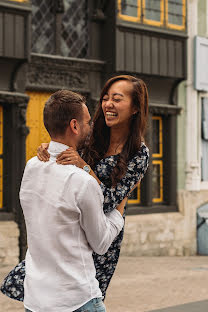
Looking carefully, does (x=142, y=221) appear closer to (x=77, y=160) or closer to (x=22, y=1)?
(x=22, y=1)

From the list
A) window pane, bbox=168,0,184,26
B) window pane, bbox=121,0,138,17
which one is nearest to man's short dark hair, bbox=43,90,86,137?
window pane, bbox=121,0,138,17

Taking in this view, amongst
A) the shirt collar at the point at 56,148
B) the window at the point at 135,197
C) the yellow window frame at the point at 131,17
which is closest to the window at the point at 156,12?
the yellow window frame at the point at 131,17

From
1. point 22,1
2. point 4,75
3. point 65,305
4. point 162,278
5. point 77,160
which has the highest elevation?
point 22,1

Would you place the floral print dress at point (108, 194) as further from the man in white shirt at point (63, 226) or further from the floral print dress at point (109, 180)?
the man in white shirt at point (63, 226)

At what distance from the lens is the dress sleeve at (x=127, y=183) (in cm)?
312

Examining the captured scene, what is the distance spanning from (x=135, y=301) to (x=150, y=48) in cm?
722

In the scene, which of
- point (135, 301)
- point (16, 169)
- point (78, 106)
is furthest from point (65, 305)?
point (16, 169)

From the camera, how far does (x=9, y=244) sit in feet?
39.5

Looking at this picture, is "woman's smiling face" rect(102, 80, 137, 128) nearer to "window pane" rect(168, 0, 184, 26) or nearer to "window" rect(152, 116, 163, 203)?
"window" rect(152, 116, 163, 203)

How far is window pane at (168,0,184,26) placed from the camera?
49.5 feet

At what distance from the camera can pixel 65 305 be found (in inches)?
109

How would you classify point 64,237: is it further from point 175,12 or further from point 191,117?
point 191,117

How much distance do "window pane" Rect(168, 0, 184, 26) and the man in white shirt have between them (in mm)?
12625

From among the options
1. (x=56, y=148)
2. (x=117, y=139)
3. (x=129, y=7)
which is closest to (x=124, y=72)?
(x=129, y=7)
